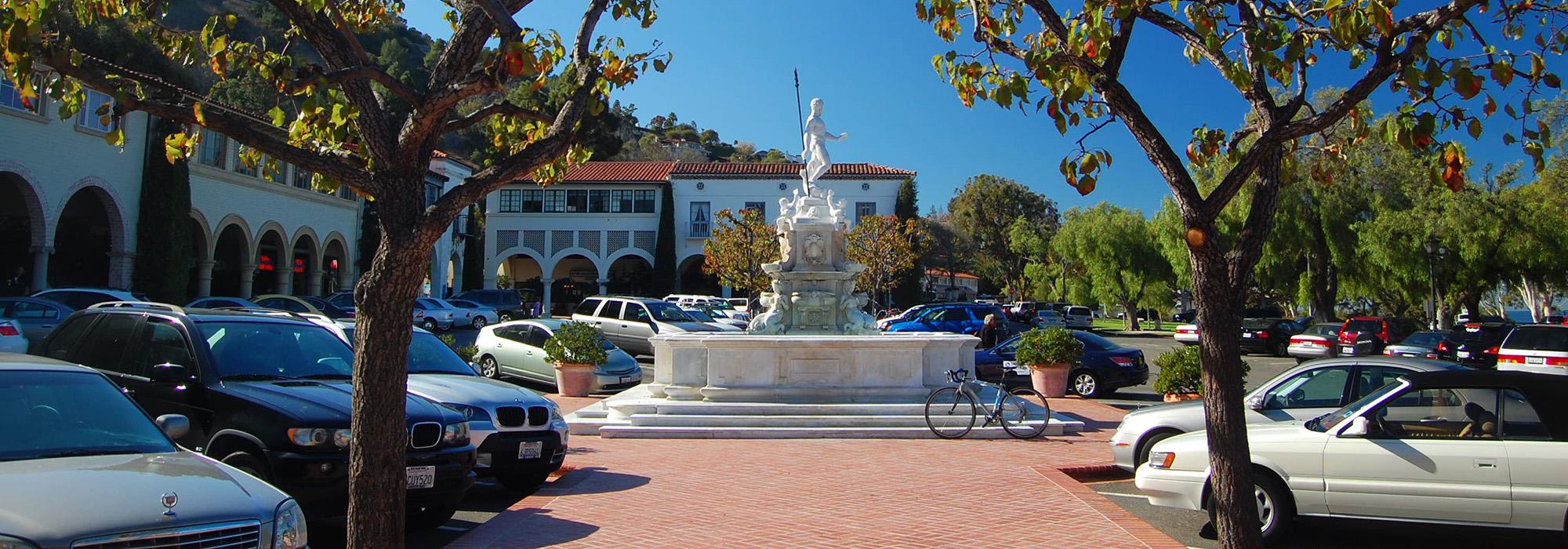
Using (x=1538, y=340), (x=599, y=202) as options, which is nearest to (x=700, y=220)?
(x=599, y=202)

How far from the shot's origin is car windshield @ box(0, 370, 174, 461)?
4836 millimetres

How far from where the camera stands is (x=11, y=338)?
1470 cm

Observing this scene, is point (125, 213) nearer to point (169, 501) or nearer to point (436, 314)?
point (436, 314)

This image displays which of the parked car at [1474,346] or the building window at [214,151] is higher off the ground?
the building window at [214,151]

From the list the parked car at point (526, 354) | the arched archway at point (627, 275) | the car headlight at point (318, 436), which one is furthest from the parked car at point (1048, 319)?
the car headlight at point (318, 436)

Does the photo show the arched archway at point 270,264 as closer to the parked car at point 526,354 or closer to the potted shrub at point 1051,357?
the parked car at point 526,354

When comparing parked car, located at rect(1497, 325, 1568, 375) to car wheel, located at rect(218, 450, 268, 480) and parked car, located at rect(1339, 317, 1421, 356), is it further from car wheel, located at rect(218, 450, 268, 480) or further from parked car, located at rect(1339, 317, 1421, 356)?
car wheel, located at rect(218, 450, 268, 480)

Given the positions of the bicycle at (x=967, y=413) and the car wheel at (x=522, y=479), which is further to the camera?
the bicycle at (x=967, y=413)

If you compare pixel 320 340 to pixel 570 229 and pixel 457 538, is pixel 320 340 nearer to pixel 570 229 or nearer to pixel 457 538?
pixel 457 538

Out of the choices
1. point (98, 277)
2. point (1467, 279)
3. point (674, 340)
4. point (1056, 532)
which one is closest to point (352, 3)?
point (1056, 532)

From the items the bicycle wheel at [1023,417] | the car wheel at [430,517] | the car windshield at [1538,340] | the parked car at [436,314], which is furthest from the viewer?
the parked car at [436,314]

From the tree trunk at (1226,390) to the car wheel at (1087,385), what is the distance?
1366 centimetres

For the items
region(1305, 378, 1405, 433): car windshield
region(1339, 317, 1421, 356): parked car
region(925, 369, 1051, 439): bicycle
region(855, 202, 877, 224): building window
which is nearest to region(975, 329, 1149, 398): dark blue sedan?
region(925, 369, 1051, 439): bicycle

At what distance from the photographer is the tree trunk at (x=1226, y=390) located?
175 inches
